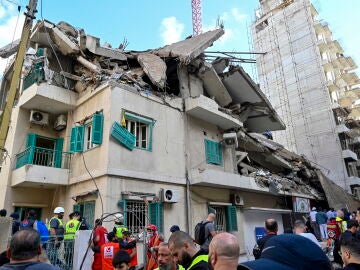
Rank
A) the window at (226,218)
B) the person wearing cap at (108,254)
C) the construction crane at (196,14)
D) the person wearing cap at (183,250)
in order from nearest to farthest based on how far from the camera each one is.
Answer: the person wearing cap at (183,250), the person wearing cap at (108,254), the window at (226,218), the construction crane at (196,14)

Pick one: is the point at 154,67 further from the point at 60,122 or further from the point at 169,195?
the point at 169,195

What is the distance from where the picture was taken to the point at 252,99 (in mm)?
15484

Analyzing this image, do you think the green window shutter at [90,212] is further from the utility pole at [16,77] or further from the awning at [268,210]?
the awning at [268,210]

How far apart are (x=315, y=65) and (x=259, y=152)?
14.6 meters

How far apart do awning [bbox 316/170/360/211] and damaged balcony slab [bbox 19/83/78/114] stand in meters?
15.7

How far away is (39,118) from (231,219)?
8695 millimetres

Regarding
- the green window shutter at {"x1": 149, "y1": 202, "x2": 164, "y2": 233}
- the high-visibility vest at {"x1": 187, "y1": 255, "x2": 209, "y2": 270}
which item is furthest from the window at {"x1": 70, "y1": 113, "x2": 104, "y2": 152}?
the high-visibility vest at {"x1": 187, "y1": 255, "x2": 209, "y2": 270}

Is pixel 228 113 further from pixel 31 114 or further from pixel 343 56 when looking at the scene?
pixel 343 56

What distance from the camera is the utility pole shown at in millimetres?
7602

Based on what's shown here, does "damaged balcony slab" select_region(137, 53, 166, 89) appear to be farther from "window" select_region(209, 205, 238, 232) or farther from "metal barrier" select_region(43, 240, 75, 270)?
"metal barrier" select_region(43, 240, 75, 270)

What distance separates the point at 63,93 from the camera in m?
11.5

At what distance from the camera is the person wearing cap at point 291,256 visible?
1408 mm

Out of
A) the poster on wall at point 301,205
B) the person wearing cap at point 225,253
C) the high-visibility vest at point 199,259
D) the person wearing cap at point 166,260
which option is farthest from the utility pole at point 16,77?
the poster on wall at point 301,205

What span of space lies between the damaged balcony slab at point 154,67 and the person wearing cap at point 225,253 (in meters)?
10.0
